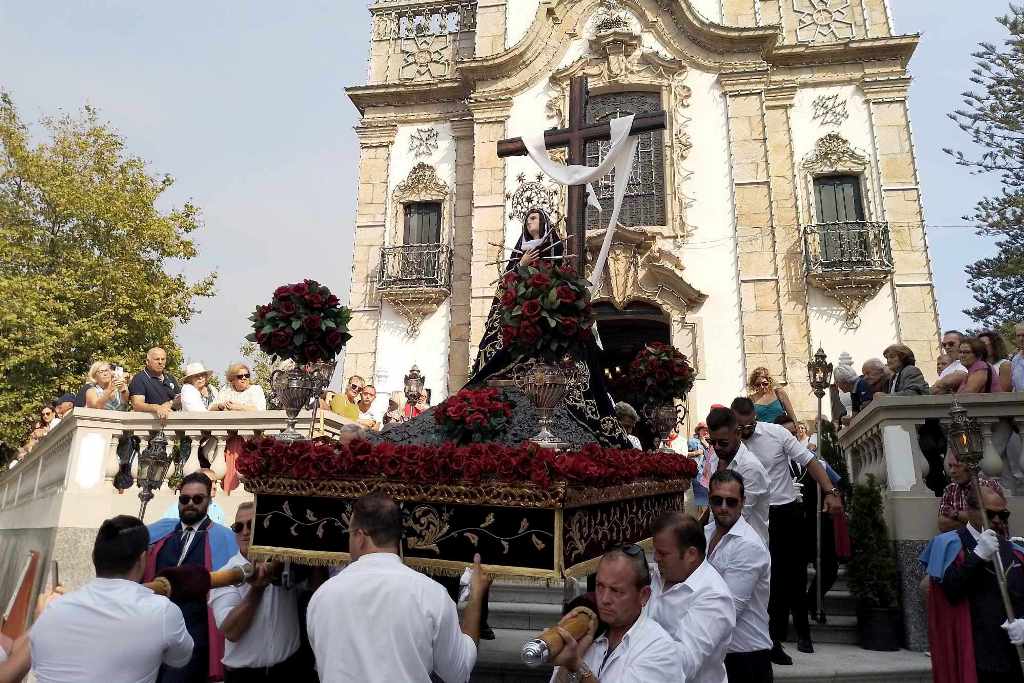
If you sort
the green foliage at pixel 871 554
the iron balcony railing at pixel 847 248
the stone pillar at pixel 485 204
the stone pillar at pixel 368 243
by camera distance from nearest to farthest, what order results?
the green foliage at pixel 871 554 → the iron balcony railing at pixel 847 248 → the stone pillar at pixel 485 204 → the stone pillar at pixel 368 243

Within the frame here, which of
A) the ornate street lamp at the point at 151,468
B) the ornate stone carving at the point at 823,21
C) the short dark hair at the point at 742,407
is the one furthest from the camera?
the ornate stone carving at the point at 823,21

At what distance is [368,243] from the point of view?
1680 centimetres

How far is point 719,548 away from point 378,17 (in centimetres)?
1848

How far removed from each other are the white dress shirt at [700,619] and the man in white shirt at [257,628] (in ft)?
6.23

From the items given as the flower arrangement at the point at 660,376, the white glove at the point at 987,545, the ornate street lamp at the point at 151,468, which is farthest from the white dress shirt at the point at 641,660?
the ornate street lamp at the point at 151,468

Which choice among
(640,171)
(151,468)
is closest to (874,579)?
(151,468)

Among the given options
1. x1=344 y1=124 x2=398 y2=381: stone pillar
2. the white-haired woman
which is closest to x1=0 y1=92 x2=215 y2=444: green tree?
x1=344 y1=124 x2=398 y2=381: stone pillar

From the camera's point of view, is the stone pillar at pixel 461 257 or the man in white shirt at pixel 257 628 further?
the stone pillar at pixel 461 257

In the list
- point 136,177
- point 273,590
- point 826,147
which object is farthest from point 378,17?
point 273,590

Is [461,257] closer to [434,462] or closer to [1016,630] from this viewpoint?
[434,462]

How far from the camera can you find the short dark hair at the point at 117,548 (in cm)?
288

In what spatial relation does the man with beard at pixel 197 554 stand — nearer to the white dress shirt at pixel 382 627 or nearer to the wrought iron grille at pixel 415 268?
the white dress shirt at pixel 382 627

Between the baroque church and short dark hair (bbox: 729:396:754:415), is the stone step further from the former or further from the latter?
the baroque church

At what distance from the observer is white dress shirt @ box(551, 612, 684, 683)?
2420 mm
